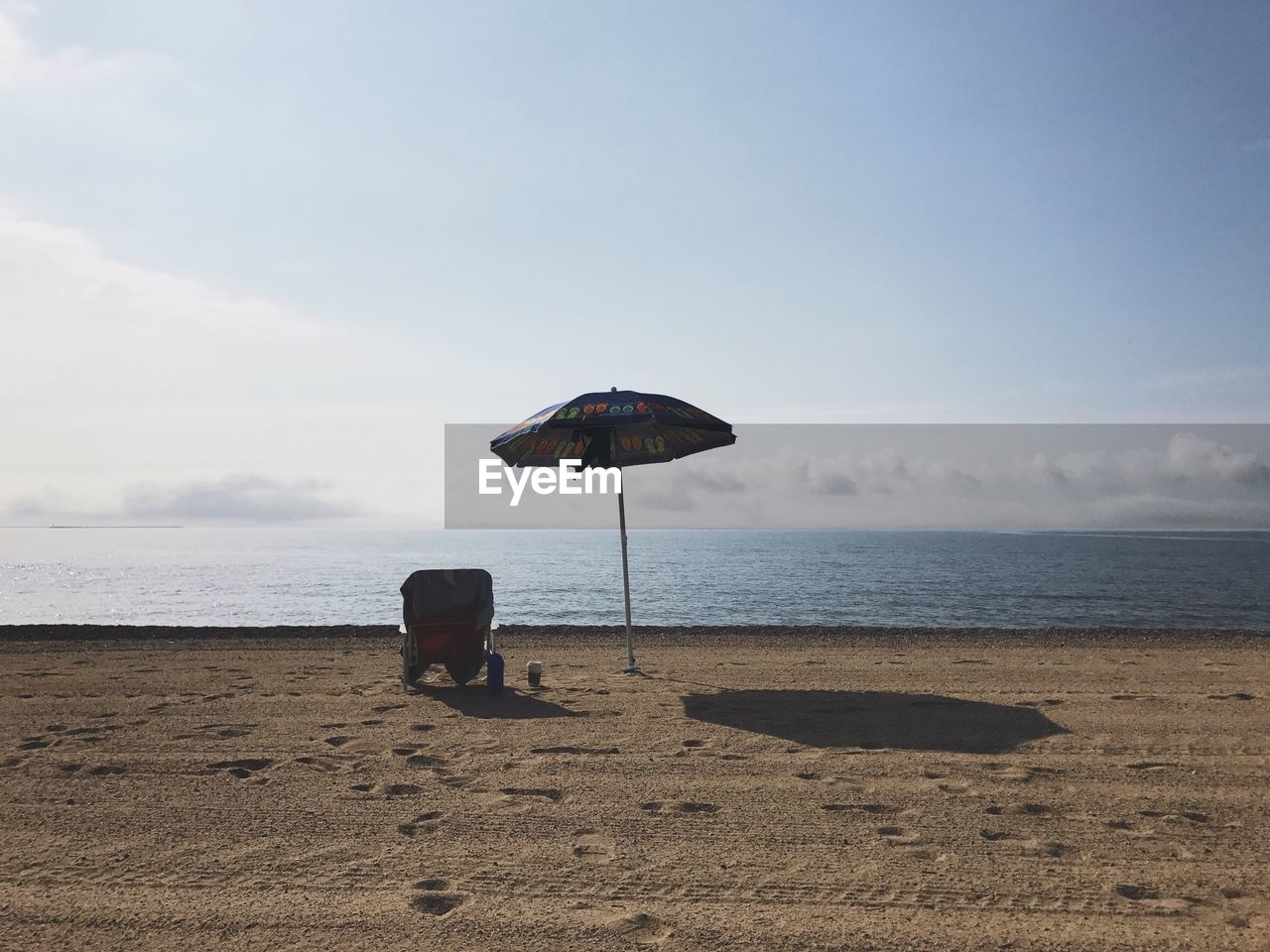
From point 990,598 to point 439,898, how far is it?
130 ft

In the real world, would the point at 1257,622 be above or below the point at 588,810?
below

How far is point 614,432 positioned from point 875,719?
463cm

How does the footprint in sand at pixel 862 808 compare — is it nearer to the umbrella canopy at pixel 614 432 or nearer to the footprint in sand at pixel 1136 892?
the footprint in sand at pixel 1136 892

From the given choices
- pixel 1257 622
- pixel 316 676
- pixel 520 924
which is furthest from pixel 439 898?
pixel 1257 622

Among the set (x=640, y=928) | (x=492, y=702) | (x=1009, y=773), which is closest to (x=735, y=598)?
(x=492, y=702)

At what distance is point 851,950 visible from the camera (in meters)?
3.41

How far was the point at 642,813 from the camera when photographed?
202 inches

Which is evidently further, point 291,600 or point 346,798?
point 291,600

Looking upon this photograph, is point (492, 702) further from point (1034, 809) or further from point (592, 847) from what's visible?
point (1034, 809)

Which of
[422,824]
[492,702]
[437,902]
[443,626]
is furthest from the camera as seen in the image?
[443,626]

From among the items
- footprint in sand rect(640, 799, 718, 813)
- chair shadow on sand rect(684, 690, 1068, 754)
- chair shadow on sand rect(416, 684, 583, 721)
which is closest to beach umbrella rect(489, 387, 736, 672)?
chair shadow on sand rect(416, 684, 583, 721)

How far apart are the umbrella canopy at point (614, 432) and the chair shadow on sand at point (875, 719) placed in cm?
303

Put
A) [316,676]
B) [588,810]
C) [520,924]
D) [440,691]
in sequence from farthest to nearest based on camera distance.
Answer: [316,676], [440,691], [588,810], [520,924]

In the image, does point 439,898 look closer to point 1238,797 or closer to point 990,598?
point 1238,797
